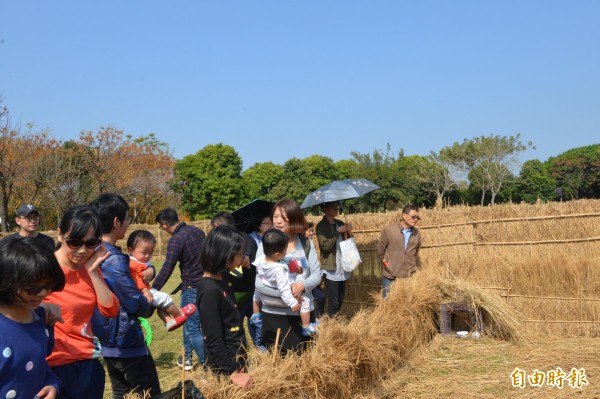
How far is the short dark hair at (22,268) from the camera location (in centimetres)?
207

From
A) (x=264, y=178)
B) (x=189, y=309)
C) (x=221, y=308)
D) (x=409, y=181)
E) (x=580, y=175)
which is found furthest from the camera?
(x=580, y=175)

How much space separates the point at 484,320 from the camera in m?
7.29

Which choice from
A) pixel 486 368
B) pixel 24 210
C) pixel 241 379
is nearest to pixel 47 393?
pixel 241 379

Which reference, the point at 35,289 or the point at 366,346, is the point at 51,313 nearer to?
the point at 35,289

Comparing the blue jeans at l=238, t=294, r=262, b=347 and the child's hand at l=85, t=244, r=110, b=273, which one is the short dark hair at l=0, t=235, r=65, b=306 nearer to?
the child's hand at l=85, t=244, r=110, b=273

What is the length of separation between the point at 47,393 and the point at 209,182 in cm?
3742

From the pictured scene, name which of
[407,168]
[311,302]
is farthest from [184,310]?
[407,168]

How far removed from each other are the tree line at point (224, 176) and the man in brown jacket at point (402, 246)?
1654 cm

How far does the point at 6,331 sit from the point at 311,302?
2539 mm

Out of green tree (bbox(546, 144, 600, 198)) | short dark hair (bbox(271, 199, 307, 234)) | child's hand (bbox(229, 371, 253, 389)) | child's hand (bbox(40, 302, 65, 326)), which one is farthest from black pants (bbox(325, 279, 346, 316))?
green tree (bbox(546, 144, 600, 198))

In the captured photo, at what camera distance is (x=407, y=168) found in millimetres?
44406

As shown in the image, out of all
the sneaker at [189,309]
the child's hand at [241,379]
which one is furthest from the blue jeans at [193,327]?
the sneaker at [189,309]

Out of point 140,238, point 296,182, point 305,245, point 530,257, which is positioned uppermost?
point 296,182

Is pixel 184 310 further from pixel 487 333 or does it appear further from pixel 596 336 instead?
pixel 596 336
